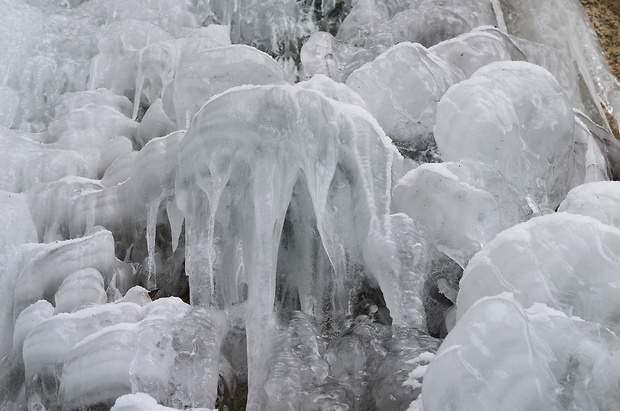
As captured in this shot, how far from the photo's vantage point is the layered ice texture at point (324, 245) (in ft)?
6.21

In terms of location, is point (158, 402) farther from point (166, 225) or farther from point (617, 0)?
point (617, 0)

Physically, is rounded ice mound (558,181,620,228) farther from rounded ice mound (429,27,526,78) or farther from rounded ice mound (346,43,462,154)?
rounded ice mound (429,27,526,78)

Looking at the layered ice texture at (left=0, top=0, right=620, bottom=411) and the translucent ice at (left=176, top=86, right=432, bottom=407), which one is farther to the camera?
the translucent ice at (left=176, top=86, right=432, bottom=407)

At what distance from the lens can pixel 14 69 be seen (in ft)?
15.2

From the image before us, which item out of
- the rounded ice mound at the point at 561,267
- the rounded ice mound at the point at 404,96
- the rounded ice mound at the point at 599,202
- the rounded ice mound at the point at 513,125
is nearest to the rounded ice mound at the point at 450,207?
the rounded ice mound at the point at 513,125

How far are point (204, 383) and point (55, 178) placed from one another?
1.67 m

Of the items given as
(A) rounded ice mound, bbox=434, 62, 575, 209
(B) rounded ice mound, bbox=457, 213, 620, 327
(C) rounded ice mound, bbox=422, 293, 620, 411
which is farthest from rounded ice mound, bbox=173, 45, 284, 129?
(C) rounded ice mound, bbox=422, 293, 620, 411

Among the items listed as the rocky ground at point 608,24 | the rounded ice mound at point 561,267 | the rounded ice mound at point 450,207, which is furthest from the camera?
the rocky ground at point 608,24

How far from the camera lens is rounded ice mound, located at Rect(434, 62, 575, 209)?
2693 millimetres

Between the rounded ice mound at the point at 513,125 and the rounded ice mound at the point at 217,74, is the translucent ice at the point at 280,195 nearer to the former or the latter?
the rounded ice mound at the point at 513,125

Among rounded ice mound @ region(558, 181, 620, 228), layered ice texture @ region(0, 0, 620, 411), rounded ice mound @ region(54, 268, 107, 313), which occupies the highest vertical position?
rounded ice mound @ region(558, 181, 620, 228)

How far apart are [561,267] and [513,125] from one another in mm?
903

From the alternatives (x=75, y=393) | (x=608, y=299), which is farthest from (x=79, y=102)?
(x=608, y=299)

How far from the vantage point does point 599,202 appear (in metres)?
2.30
